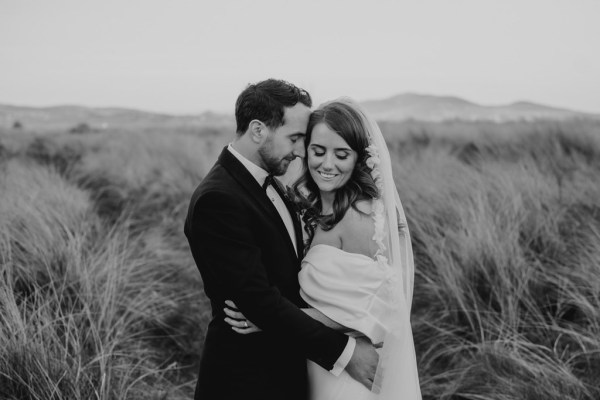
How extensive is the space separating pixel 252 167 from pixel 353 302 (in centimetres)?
80

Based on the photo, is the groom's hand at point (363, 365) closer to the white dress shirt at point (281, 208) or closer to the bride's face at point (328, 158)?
the white dress shirt at point (281, 208)

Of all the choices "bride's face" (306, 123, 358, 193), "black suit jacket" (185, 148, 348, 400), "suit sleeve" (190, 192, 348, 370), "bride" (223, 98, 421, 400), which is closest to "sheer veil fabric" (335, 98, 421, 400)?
"bride" (223, 98, 421, 400)

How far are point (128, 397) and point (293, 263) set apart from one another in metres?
1.56

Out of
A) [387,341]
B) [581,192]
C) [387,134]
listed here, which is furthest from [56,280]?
[387,134]

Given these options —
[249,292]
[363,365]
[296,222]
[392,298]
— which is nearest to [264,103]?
[296,222]

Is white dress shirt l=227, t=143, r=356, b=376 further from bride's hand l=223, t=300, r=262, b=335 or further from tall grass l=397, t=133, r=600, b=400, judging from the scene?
tall grass l=397, t=133, r=600, b=400

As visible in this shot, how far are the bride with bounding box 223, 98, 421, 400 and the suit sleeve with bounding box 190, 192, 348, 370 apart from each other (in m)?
0.18

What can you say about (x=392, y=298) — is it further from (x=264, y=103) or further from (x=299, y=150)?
(x=264, y=103)

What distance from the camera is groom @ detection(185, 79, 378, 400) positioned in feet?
6.40

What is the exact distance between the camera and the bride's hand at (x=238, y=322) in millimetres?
2070

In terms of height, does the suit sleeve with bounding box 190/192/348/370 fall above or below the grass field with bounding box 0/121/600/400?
above

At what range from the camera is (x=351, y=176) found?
2.61 metres

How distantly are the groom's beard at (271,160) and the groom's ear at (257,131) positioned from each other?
1.4 inches

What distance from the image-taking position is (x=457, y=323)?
12.7ft
